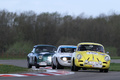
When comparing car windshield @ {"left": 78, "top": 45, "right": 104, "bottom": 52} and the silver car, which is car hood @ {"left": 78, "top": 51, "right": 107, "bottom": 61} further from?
the silver car

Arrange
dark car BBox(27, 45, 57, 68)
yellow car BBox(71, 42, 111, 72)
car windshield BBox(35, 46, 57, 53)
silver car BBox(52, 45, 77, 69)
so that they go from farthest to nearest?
car windshield BBox(35, 46, 57, 53) → dark car BBox(27, 45, 57, 68) → silver car BBox(52, 45, 77, 69) → yellow car BBox(71, 42, 111, 72)

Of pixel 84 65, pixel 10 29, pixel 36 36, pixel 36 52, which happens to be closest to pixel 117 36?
pixel 36 36

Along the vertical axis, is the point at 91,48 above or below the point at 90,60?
above

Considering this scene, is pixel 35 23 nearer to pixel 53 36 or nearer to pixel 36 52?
pixel 53 36

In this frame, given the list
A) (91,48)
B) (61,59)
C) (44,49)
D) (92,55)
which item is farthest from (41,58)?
(92,55)

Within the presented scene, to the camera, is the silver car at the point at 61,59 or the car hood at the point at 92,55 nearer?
the car hood at the point at 92,55

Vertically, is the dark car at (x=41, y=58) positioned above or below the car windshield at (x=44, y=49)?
below

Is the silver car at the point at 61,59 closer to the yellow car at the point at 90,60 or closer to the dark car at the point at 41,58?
the dark car at the point at 41,58

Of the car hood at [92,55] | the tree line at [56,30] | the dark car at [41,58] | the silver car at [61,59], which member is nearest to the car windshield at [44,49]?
the dark car at [41,58]

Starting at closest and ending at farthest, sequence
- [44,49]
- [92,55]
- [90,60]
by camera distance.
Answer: [90,60], [92,55], [44,49]

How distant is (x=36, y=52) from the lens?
2322cm

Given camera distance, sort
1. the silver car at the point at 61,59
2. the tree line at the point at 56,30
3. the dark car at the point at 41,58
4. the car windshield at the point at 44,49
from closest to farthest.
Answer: the silver car at the point at 61,59 → the dark car at the point at 41,58 → the car windshield at the point at 44,49 → the tree line at the point at 56,30

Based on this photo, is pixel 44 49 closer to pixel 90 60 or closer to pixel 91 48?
pixel 91 48

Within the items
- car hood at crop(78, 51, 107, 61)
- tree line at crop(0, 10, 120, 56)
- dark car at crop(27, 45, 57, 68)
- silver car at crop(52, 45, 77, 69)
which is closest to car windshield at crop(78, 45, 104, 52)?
car hood at crop(78, 51, 107, 61)
